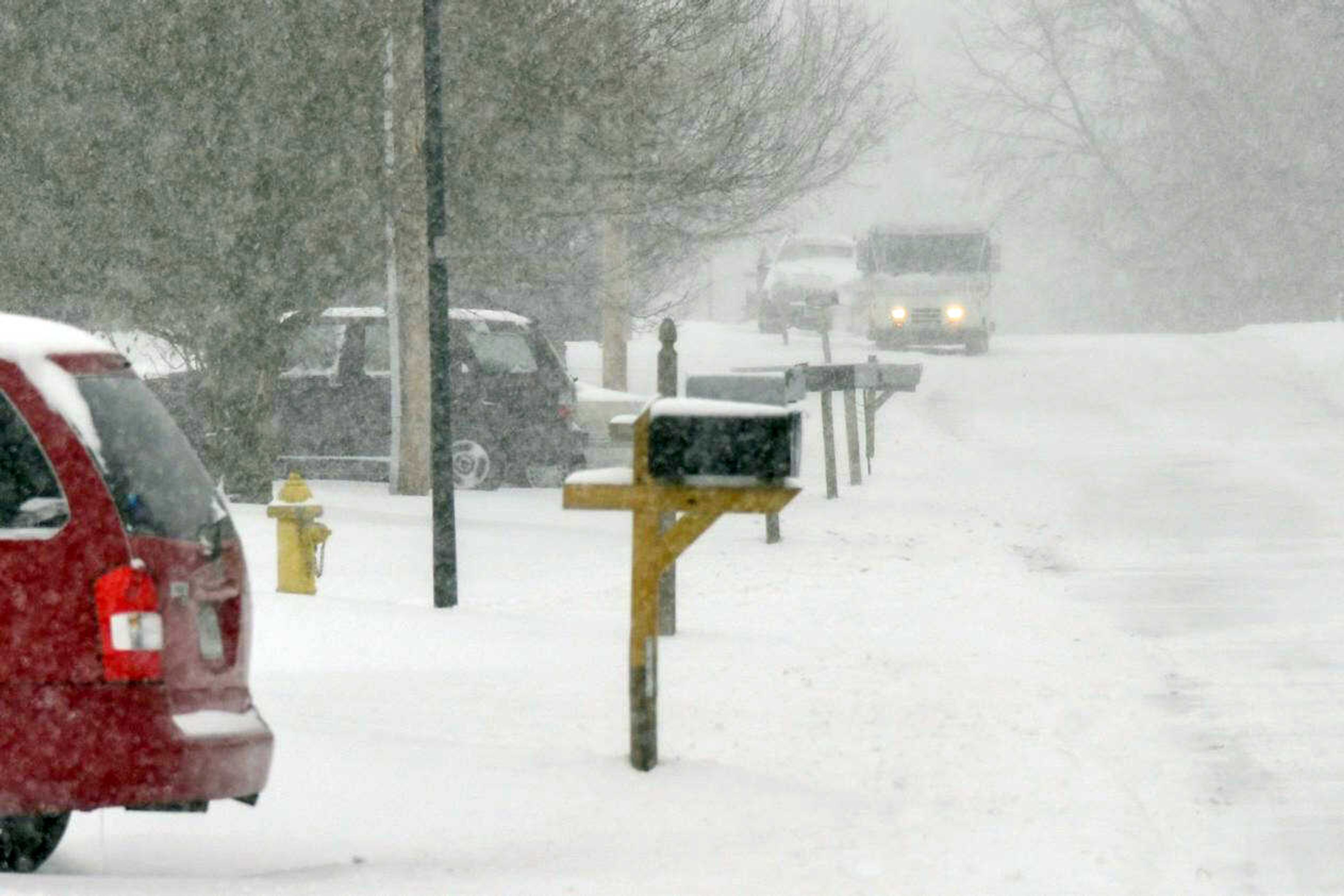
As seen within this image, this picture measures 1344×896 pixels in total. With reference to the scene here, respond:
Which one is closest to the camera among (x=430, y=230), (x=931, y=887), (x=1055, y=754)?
(x=931, y=887)

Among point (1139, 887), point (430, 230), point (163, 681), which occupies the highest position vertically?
point (430, 230)

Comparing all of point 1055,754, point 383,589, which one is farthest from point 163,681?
point 383,589

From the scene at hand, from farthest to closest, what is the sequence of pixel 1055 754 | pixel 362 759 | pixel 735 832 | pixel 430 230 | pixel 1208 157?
pixel 1208 157 → pixel 430 230 → pixel 1055 754 → pixel 362 759 → pixel 735 832

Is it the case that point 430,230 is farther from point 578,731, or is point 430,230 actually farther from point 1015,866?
point 1015,866

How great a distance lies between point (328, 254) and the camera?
63.5 feet

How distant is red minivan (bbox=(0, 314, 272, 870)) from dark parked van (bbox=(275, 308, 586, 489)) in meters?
15.3

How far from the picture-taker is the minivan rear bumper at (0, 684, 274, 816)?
620 cm

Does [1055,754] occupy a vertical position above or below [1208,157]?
below

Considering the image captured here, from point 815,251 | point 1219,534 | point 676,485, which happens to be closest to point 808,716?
point 676,485

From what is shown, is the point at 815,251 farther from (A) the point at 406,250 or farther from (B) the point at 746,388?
(B) the point at 746,388

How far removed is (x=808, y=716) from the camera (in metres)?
9.86

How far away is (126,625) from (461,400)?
1598 centimetres

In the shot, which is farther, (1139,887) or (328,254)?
(328,254)

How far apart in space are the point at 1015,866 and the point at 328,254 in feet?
42.7
